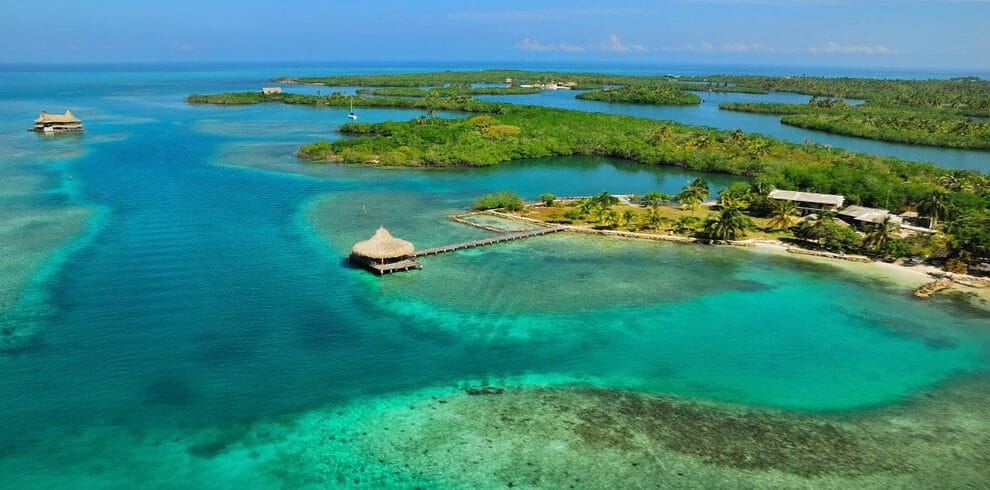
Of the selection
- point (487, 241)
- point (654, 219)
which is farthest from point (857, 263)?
point (487, 241)

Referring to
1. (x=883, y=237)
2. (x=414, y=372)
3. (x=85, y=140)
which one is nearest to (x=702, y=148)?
(x=883, y=237)

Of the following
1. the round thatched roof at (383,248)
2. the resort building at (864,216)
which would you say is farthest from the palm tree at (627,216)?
the round thatched roof at (383,248)

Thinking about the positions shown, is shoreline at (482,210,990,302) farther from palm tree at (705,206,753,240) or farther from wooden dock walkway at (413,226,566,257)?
wooden dock walkway at (413,226,566,257)

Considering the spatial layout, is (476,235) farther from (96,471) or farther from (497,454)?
(96,471)

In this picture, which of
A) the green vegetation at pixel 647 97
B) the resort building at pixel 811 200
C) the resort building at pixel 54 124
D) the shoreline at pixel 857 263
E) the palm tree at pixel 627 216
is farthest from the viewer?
the green vegetation at pixel 647 97

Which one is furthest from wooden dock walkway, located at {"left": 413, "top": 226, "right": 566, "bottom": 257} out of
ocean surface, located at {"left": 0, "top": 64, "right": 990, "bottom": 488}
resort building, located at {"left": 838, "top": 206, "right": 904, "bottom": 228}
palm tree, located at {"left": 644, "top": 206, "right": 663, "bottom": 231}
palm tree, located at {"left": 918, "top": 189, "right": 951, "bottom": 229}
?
palm tree, located at {"left": 918, "top": 189, "right": 951, "bottom": 229}

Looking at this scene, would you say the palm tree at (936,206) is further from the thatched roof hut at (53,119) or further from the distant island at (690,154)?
the thatched roof hut at (53,119)
